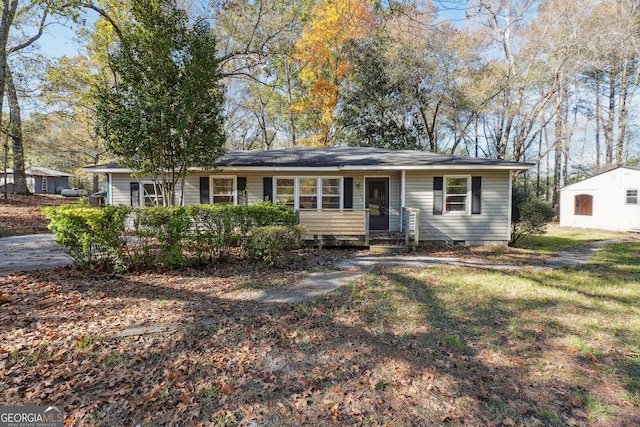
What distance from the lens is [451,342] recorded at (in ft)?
11.6

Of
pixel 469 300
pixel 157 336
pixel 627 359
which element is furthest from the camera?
pixel 469 300

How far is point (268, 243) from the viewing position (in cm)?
656

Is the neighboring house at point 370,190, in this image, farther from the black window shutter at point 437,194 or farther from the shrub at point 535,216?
the shrub at point 535,216

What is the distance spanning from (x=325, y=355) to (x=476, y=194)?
360 inches

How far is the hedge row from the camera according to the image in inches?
225

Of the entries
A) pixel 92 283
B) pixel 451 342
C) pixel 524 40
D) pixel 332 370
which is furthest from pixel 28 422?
pixel 524 40

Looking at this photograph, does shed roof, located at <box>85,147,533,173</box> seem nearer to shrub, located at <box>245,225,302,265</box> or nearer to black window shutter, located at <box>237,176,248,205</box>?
black window shutter, located at <box>237,176,248,205</box>

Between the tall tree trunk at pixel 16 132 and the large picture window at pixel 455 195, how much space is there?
1915 centimetres

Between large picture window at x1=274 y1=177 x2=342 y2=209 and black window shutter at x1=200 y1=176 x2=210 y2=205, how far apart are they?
8.07 ft

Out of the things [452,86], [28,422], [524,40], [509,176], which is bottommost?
[28,422]

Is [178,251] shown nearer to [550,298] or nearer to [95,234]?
[95,234]

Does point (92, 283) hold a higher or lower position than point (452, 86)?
lower

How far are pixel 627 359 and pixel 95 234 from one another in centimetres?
804

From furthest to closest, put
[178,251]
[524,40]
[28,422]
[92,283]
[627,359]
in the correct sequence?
1. [524,40]
2. [178,251]
3. [92,283]
4. [627,359]
5. [28,422]
